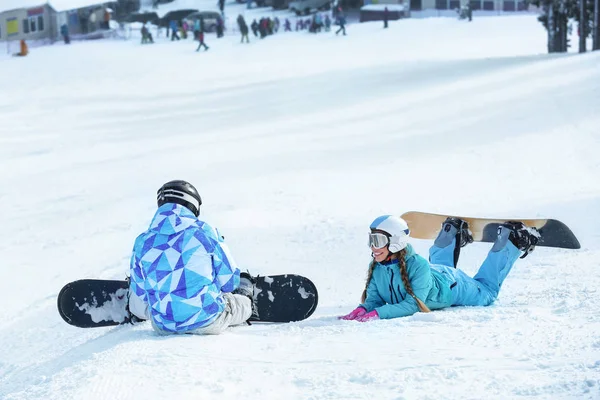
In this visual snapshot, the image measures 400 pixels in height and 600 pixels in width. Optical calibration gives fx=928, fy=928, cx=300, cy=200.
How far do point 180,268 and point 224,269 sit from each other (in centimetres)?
31

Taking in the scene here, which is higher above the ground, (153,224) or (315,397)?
(153,224)

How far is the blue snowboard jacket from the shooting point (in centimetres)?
582

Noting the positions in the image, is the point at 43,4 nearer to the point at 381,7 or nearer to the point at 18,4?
the point at 18,4

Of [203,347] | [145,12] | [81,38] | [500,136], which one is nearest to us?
[203,347]

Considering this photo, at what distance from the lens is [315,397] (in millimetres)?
4250

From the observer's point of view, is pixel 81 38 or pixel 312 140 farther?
pixel 81 38

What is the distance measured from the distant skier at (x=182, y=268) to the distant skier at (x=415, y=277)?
950 mm

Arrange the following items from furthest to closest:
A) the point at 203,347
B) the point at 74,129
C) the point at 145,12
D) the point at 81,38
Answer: the point at 145,12 → the point at 81,38 → the point at 74,129 → the point at 203,347

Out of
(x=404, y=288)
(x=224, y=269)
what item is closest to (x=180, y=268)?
(x=224, y=269)

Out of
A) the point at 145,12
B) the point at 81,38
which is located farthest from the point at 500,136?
the point at 145,12

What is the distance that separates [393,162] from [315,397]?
1111cm

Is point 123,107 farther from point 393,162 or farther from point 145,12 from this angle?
point 145,12

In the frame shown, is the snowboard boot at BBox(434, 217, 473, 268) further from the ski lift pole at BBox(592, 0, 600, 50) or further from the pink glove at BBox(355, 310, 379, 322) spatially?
the ski lift pole at BBox(592, 0, 600, 50)

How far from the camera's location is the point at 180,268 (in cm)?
528
